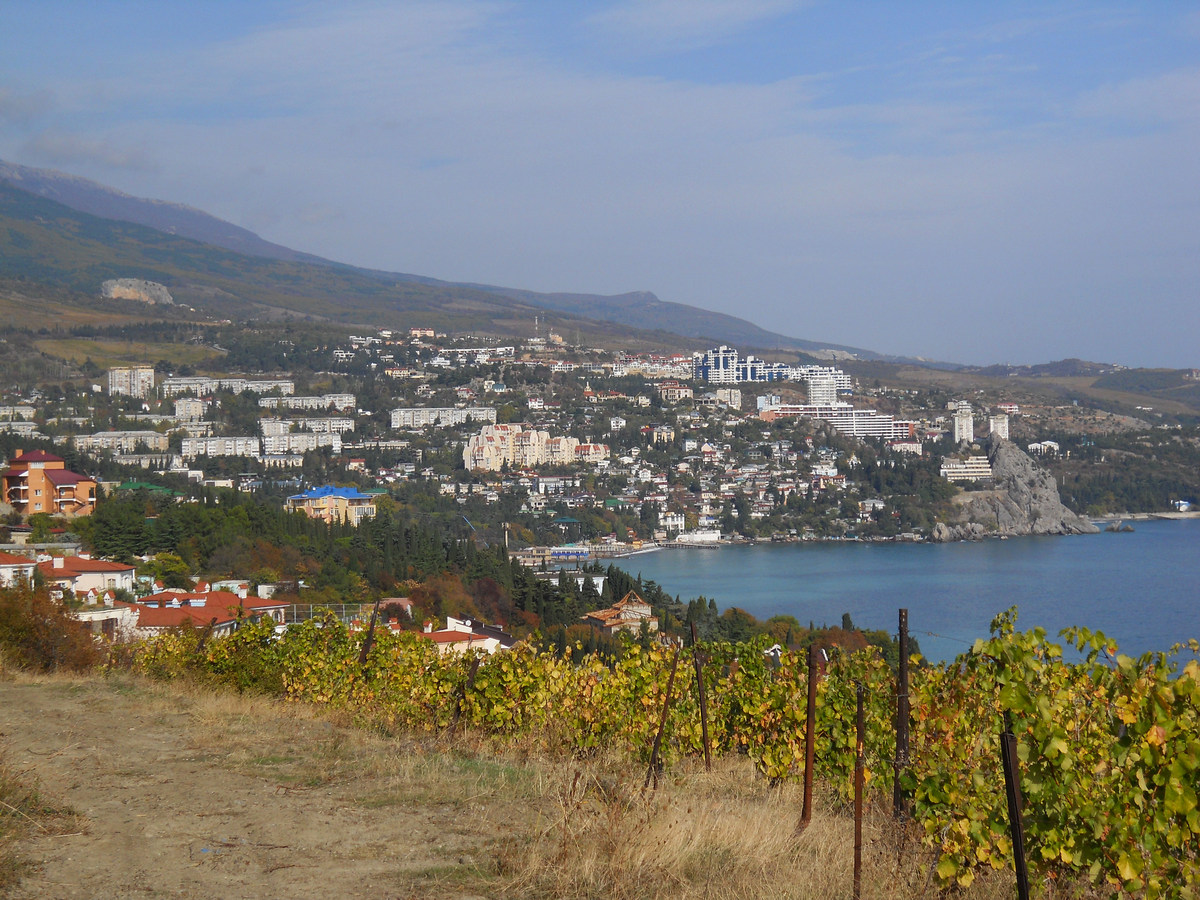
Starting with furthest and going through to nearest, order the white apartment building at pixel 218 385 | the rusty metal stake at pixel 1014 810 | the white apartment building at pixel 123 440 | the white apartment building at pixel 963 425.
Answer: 1. the white apartment building at pixel 963 425
2. the white apartment building at pixel 218 385
3. the white apartment building at pixel 123 440
4. the rusty metal stake at pixel 1014 810

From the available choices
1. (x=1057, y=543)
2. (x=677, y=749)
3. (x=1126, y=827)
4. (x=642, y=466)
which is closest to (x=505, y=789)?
(x=677, y=749)

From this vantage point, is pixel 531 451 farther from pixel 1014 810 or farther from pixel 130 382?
pixel 1014 810

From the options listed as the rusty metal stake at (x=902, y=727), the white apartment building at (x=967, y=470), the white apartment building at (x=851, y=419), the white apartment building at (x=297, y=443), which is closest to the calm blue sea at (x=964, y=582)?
the white apartment building at (x=967, y=470)

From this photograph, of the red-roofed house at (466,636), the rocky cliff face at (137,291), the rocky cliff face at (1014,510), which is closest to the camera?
the red-roofed house at (466,636)

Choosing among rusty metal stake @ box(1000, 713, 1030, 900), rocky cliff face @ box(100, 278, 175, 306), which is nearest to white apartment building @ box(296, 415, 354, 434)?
rocky cliff face @ box(100, 278, 175, 306)

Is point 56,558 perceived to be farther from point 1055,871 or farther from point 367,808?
point 1055,871

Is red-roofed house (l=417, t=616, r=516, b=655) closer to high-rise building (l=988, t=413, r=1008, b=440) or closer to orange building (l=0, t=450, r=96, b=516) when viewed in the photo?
orange building (l=0, t=450, r=96, b=516)

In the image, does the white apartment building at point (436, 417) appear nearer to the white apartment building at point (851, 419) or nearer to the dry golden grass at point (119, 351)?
the dry golden grass at point (119, 351)

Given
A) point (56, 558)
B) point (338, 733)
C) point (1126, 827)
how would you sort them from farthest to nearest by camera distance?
point (56, 558)
point (338, 733)
point (1126, 827)
